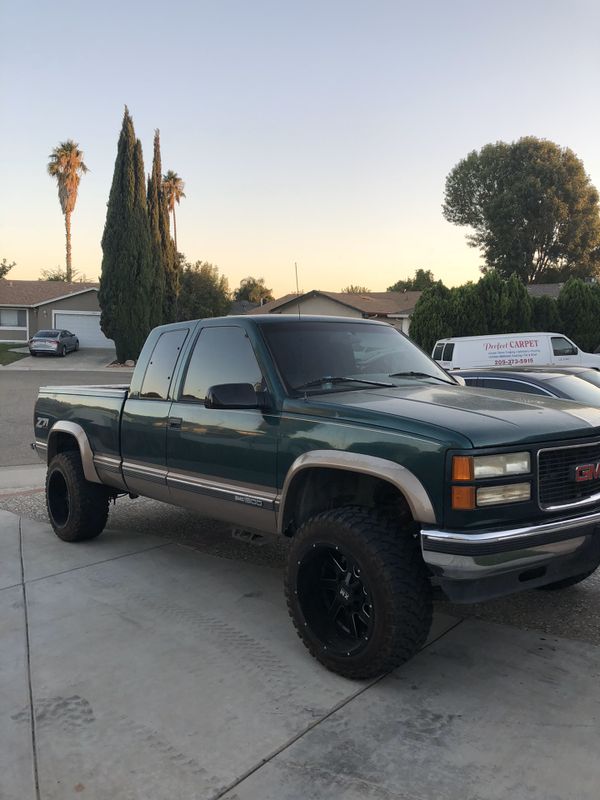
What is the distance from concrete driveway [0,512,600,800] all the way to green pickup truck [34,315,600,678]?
32 centimetres

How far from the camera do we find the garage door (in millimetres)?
44875

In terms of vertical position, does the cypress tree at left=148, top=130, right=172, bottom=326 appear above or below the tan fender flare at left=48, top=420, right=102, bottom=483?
above

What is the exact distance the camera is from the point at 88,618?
4.24 meters

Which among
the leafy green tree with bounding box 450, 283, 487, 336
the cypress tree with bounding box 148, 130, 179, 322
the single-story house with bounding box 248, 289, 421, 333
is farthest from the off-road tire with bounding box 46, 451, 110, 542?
the single-story house with bounding box 248, 289, 421, 333

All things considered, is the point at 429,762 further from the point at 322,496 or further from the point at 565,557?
the point at 322,496

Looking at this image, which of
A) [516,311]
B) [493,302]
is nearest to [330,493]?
[493,302]

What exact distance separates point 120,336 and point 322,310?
12.2 meters

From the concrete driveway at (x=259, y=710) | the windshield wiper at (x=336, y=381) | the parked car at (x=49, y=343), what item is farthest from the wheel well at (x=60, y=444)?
the parked car at (x=49, y=343)

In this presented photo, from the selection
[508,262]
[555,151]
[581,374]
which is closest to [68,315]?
[508,262]

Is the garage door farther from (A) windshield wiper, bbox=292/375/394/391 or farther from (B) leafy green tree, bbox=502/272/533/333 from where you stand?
(A) windshield wiper, bbox=292/375/394/391

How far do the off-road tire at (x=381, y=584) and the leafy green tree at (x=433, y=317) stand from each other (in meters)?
22.4

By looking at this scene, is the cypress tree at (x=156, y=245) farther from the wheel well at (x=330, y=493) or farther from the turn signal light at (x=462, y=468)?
the turn signal light at (x=462, y=468)

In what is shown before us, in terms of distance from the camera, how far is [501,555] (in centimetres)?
302

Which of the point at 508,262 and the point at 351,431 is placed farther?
the point at 508,262
